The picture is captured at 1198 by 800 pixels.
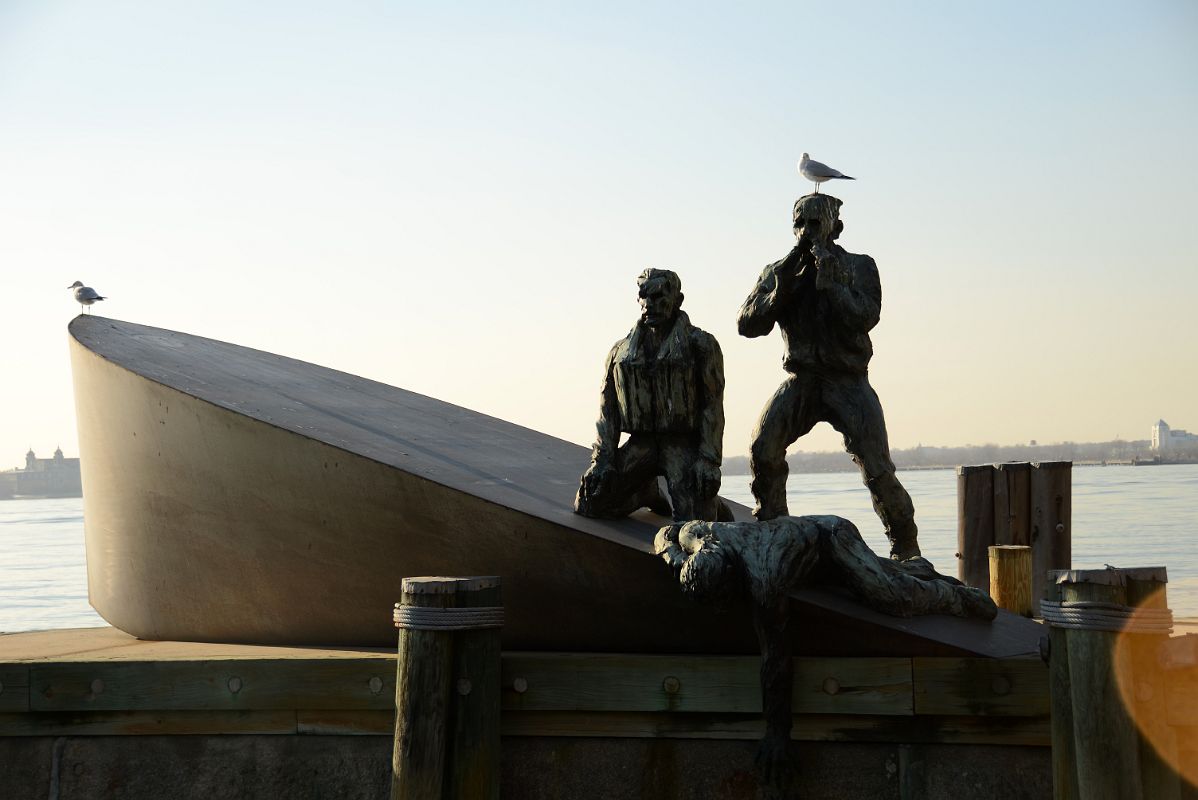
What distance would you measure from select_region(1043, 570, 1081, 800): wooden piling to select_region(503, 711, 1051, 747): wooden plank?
0.31 m

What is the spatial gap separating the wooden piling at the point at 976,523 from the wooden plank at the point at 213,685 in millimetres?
4919

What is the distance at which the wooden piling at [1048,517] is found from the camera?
895cm

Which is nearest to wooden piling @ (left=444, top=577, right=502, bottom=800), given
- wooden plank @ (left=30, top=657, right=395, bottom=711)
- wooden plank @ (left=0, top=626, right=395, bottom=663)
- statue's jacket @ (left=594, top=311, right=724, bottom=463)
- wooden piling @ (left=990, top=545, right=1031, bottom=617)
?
wooden plank @ (left=30, top=657, right=395, bottom=711)

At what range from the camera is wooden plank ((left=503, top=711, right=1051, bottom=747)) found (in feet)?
16.6

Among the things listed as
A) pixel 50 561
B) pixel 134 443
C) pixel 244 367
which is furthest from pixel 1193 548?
pixel 50 561

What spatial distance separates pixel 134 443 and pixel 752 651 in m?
3.59

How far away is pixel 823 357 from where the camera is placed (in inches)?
253

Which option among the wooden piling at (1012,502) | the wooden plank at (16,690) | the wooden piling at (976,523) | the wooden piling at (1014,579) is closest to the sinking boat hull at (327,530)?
the wooden plank at (16,690)

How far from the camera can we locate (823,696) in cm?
512

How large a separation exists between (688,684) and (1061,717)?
1.38m

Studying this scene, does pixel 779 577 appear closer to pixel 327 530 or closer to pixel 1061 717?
pixel 1061 717

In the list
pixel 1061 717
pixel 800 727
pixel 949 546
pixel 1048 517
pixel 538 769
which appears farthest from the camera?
pixel 949 546

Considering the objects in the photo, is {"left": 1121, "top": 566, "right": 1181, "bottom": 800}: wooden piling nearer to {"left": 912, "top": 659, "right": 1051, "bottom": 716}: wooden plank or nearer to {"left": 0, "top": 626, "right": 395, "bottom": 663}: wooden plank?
{"left": 912, "top": 659, "right": 1051, "bottom": 716}: wooden plank

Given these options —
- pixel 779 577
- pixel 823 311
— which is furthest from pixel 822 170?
pixel 779 577
